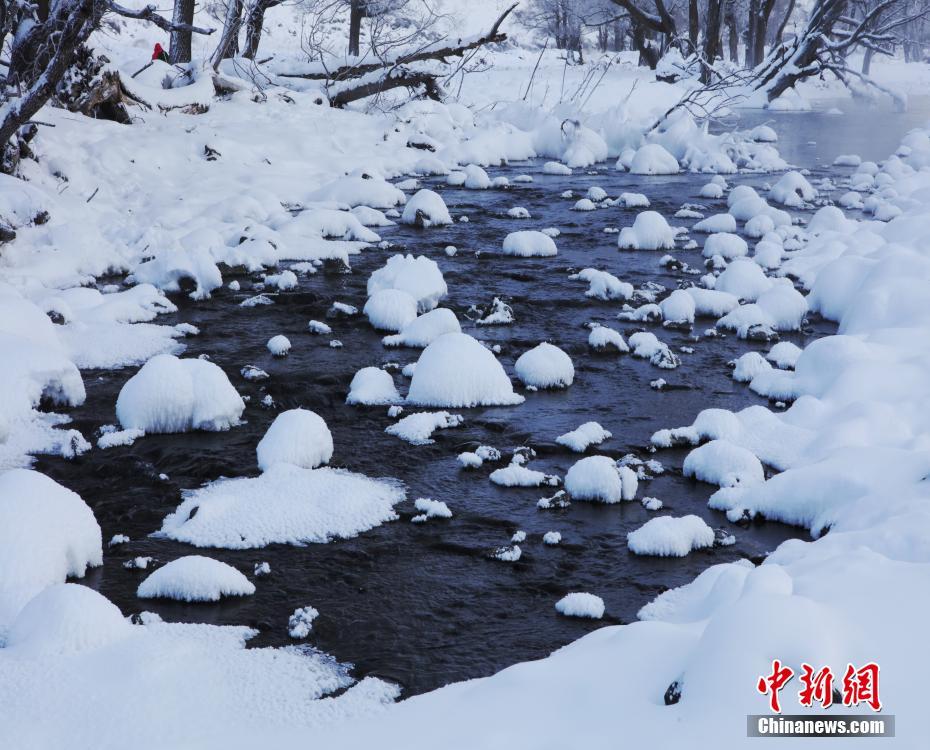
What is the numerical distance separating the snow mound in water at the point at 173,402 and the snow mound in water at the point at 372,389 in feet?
2.59

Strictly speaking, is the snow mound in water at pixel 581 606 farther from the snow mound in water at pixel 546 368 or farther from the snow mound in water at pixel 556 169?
the snow mound in water at pixel 556 169

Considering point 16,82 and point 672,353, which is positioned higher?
point 16,82

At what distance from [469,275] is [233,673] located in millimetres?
6008

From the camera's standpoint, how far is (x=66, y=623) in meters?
3.50

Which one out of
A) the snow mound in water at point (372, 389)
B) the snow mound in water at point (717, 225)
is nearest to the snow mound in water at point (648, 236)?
the snow mound in water at point (717, 225)

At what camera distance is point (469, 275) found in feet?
29.8

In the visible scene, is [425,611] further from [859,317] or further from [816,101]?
[816,101]

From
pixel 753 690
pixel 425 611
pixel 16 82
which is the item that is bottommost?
pixel 425 611

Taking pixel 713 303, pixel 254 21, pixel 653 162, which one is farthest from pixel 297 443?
pixel 254 21

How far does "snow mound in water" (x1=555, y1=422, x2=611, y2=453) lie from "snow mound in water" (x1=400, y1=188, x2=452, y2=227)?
585cm

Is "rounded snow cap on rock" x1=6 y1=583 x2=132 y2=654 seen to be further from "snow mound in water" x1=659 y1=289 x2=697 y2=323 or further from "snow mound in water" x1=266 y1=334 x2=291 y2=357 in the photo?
"snow mound in water" x1=659 y1=289 x2=697 y2=323

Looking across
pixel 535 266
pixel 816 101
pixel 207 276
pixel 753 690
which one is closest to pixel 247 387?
pixel 207 276

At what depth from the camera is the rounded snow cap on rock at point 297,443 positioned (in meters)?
5.26

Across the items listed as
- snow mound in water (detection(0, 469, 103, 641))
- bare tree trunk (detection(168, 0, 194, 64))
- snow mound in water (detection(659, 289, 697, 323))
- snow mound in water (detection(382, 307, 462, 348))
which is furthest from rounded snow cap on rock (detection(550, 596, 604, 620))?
bare tree trunk (detection(168, 0, 194, 64))
